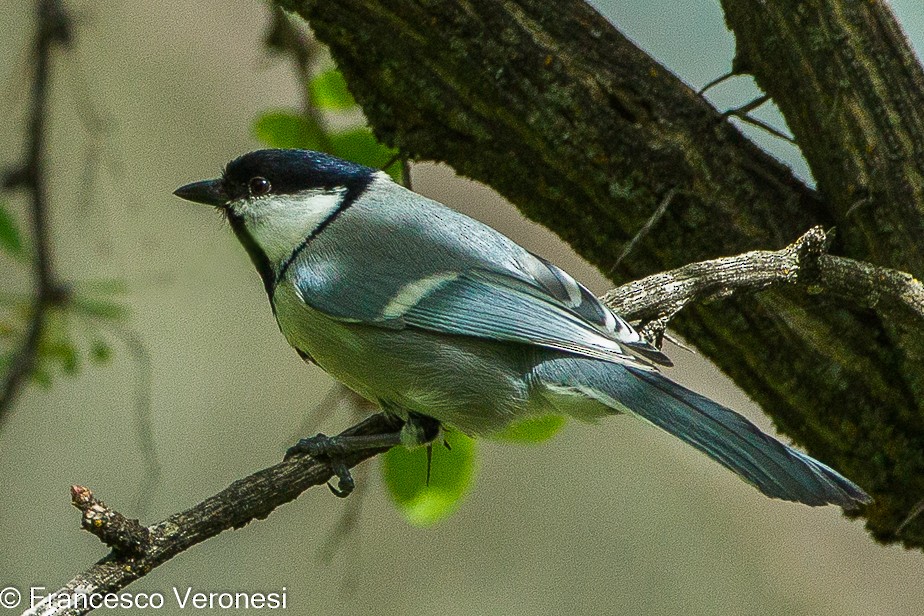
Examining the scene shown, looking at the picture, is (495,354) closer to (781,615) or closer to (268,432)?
(268,432)

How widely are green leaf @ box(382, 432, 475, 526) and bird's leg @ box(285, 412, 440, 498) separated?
0.73ft

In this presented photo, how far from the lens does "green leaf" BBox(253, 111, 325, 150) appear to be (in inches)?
120

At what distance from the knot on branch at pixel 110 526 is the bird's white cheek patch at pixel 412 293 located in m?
0.81

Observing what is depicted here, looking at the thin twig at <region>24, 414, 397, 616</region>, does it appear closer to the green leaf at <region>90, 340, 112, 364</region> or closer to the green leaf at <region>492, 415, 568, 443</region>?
the green leaf at <region>492, 415, 568, 443</region>

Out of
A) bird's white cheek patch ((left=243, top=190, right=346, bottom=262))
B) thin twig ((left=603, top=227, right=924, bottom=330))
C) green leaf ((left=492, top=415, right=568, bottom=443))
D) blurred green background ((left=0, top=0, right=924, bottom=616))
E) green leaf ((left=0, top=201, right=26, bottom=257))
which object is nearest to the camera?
thin twig ((left=603, top=227, right=924, bottom=330))

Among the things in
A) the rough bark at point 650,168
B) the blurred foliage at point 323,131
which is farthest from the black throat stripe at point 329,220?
the blurred foliage at point 323,131

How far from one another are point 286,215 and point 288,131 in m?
0.61

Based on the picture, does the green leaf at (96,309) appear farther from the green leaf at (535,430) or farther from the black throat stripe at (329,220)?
the green leaf at (535,430)

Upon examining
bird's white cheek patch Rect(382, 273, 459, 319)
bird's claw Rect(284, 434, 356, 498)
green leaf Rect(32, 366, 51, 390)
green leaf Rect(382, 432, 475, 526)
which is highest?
bird's white cheek patch Rect(382, 273, 459, 319)

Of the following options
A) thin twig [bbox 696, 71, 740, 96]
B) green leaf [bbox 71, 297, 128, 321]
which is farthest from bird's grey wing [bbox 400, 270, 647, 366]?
green leaf [bbox 71, 297, 128, 321]

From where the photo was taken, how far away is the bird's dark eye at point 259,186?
2562mm

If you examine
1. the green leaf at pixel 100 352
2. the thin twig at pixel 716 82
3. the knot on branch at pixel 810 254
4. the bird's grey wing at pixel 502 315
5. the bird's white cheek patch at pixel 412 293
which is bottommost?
the green leaf at pixel 100 352

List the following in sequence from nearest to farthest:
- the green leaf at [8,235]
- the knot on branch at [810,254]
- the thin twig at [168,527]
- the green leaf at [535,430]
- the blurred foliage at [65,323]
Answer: the thin twig at [168,527], the knot on branch at [810,254], the green leaf at [535,430], the green leaf at [8,235], the blurred foliage at [65,323]

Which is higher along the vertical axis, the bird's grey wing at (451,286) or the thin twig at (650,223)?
the thin twig at (650,223)
